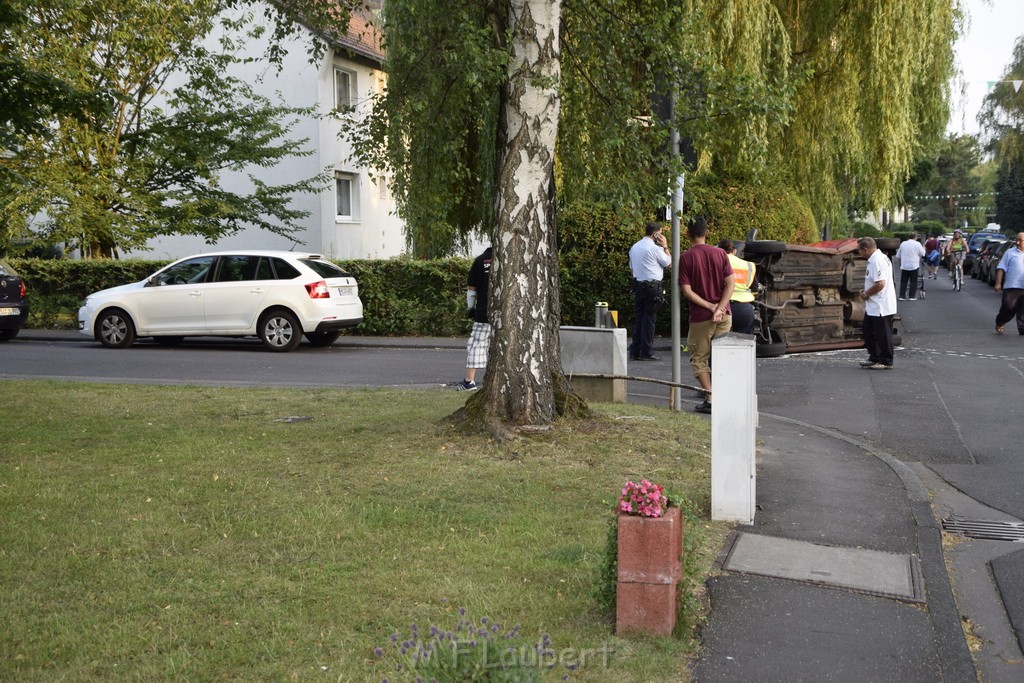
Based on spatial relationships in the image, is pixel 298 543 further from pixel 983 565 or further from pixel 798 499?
pixel 983 565

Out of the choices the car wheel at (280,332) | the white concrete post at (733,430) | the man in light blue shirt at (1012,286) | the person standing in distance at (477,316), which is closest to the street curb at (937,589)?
the white concrete post at (733,430)

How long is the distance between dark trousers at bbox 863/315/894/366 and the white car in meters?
8.51

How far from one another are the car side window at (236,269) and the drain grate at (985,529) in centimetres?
1380

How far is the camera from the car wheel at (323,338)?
19.7 meters

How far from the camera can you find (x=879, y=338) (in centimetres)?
1514

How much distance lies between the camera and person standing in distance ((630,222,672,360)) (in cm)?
1675

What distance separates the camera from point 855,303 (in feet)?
59.6

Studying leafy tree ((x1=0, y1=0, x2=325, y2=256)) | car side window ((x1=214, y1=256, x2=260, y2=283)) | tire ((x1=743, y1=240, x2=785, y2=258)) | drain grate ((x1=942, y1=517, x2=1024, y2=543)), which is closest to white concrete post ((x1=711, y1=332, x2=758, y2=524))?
drain grate ((x1=942, y1=517, x2=1024, y2=543))

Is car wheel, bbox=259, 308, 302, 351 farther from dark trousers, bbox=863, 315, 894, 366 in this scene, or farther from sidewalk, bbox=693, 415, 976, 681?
sidewalk, bbox=693, 415, 976, 681

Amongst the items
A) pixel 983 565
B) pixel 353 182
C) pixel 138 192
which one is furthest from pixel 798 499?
pixel 353 182

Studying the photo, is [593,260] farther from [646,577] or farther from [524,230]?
[646,577]

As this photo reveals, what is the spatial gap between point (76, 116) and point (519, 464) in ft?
20.0

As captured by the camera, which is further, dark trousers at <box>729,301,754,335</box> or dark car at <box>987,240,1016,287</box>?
dark car at <box>987,240,1016,287</box>

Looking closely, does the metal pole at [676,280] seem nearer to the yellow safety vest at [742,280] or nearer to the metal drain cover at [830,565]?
the yellow safety vest at [742,280]
